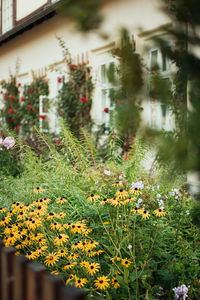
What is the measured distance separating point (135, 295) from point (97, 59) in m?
5.56

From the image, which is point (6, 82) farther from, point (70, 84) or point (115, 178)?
point (115, 178)

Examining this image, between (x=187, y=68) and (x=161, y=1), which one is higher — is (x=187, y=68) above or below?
below

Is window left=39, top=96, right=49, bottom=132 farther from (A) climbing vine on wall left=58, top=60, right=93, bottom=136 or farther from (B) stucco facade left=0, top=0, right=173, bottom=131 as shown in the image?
(A) climbing vine on wall left=58, top=60, right=93, bottom=136

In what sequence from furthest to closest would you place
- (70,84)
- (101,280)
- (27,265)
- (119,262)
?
(70,84) < (119,262) < (101,280) < (27,265)

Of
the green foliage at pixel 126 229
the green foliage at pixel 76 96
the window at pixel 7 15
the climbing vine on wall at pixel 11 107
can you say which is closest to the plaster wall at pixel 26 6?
the window at pixel 7 15

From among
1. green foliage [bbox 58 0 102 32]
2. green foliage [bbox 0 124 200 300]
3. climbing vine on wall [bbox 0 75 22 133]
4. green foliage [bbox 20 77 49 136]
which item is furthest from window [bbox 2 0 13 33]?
green foliage [bbox 58 0 102 32]

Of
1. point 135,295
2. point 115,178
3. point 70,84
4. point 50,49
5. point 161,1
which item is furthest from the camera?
point 50,49

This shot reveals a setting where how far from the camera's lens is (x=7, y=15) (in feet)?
38.9

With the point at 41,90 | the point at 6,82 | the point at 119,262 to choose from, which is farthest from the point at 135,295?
the point at 6,82

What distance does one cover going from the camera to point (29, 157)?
3984 millimetres

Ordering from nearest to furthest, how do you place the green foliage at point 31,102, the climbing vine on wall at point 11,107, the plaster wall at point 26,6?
the green foliage at point 31,102 < the plaster wall at point 26,6 < the climbing vine on wall at point 11,107

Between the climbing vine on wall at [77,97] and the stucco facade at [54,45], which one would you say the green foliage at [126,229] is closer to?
the stucco facade at [54,45]

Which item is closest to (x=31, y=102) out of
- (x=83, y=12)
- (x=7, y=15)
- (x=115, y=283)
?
(x=7, y=15)

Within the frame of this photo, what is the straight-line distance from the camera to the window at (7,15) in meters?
11.6
